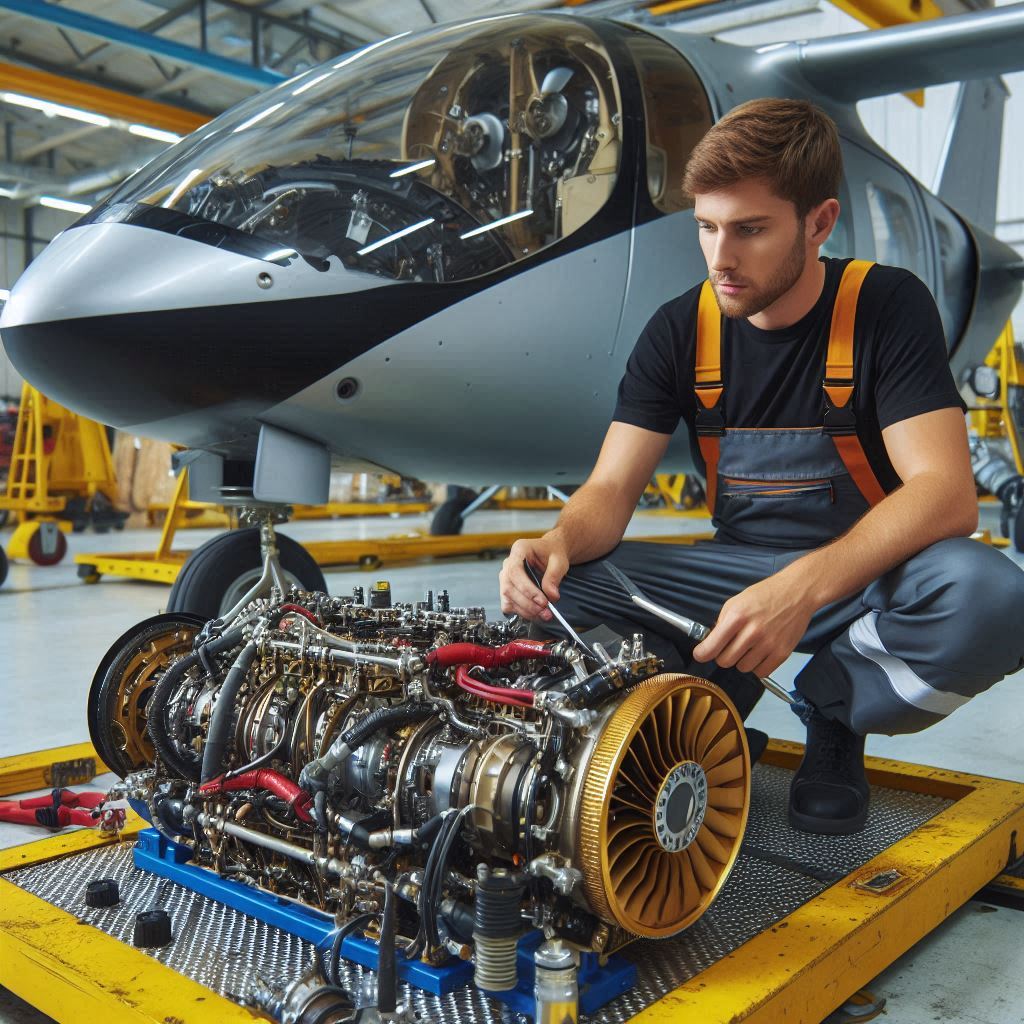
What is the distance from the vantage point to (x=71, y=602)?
244 inches

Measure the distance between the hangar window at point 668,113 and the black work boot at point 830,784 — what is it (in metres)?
1.91

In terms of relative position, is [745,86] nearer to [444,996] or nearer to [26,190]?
[444,996]

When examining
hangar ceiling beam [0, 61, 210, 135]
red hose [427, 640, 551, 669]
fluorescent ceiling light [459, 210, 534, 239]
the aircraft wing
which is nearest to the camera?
red hose [427, 640, 551, 669]

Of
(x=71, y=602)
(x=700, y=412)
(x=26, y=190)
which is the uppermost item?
(x=26, y=190)

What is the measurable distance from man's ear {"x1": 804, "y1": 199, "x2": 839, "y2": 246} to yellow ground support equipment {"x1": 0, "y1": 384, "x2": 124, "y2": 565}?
797 centimetres

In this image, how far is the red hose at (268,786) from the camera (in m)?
1.53

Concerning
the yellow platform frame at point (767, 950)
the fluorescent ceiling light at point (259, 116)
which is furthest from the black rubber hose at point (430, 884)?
the fluorescent ceiling light at point (259, 116)

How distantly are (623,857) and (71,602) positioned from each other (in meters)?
5.60

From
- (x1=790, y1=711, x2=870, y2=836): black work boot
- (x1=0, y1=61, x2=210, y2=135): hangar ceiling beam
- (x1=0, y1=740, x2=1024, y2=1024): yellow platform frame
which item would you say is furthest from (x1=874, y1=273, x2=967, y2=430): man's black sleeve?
(x1=0, y1=61, x2=210, y2=135): hangar ceiling beam

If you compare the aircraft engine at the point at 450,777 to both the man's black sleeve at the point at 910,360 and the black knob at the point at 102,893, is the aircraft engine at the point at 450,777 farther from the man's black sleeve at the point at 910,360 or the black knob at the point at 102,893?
the man's black sleeve at the point at 910,360

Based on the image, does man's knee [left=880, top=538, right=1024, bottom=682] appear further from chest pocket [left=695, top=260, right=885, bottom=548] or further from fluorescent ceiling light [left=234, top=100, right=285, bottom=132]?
fluorescent ceiling light [left=234, top=100, right=285, bottom=132]

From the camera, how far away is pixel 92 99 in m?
9.30

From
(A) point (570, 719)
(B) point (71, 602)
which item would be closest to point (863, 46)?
(A) point (570, 719)

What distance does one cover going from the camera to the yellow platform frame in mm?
1288
